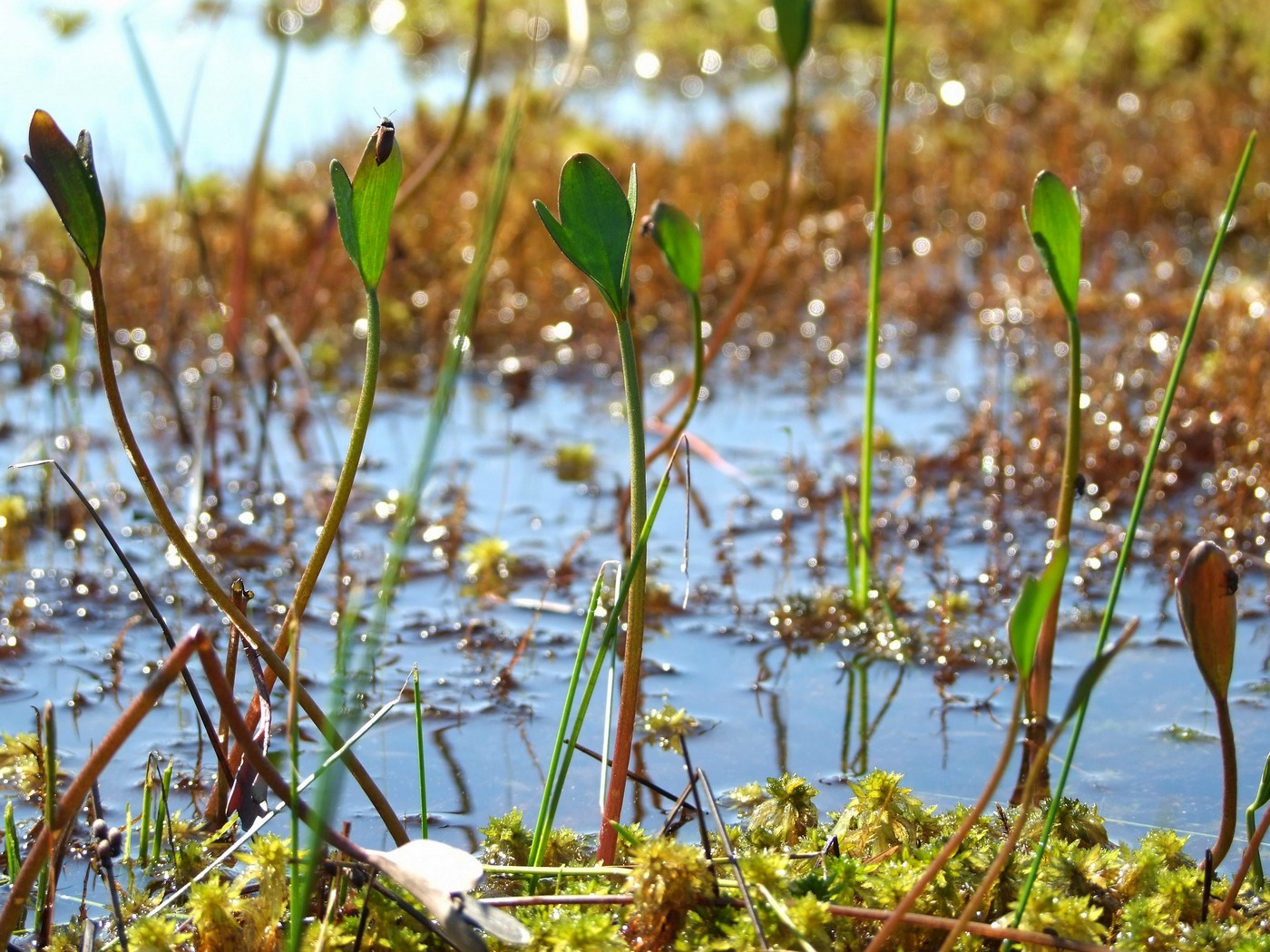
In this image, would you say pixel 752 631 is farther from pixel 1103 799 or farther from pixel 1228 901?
pixel 1228 901

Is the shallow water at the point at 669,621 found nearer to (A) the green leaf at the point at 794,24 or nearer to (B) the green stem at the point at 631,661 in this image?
(B) the green stem at the point at 631,661

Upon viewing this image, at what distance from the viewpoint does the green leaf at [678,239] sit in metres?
1.36

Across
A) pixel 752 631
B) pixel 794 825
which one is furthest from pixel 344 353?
pixel 794 825

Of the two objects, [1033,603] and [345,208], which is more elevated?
[345,208]

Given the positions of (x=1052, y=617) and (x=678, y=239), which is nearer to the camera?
(x=678, y=239)

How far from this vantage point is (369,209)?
1232 mm

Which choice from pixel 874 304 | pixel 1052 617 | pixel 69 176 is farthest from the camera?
pixel 874 304

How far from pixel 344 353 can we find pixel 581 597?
1.83 metres

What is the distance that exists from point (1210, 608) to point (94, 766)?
0.97m

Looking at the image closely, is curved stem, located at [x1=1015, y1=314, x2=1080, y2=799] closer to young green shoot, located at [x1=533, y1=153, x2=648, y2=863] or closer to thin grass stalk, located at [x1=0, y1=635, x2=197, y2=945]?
young green shoot, located at [x1=533, y1=153, x2=648, y2=863]

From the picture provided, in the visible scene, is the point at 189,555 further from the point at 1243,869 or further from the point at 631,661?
the point at 1243,869

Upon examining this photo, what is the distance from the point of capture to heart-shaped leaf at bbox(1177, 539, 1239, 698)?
113 centimetres

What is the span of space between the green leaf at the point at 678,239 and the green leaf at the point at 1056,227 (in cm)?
35

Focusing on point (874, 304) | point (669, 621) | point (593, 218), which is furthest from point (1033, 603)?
point (669, 621)
